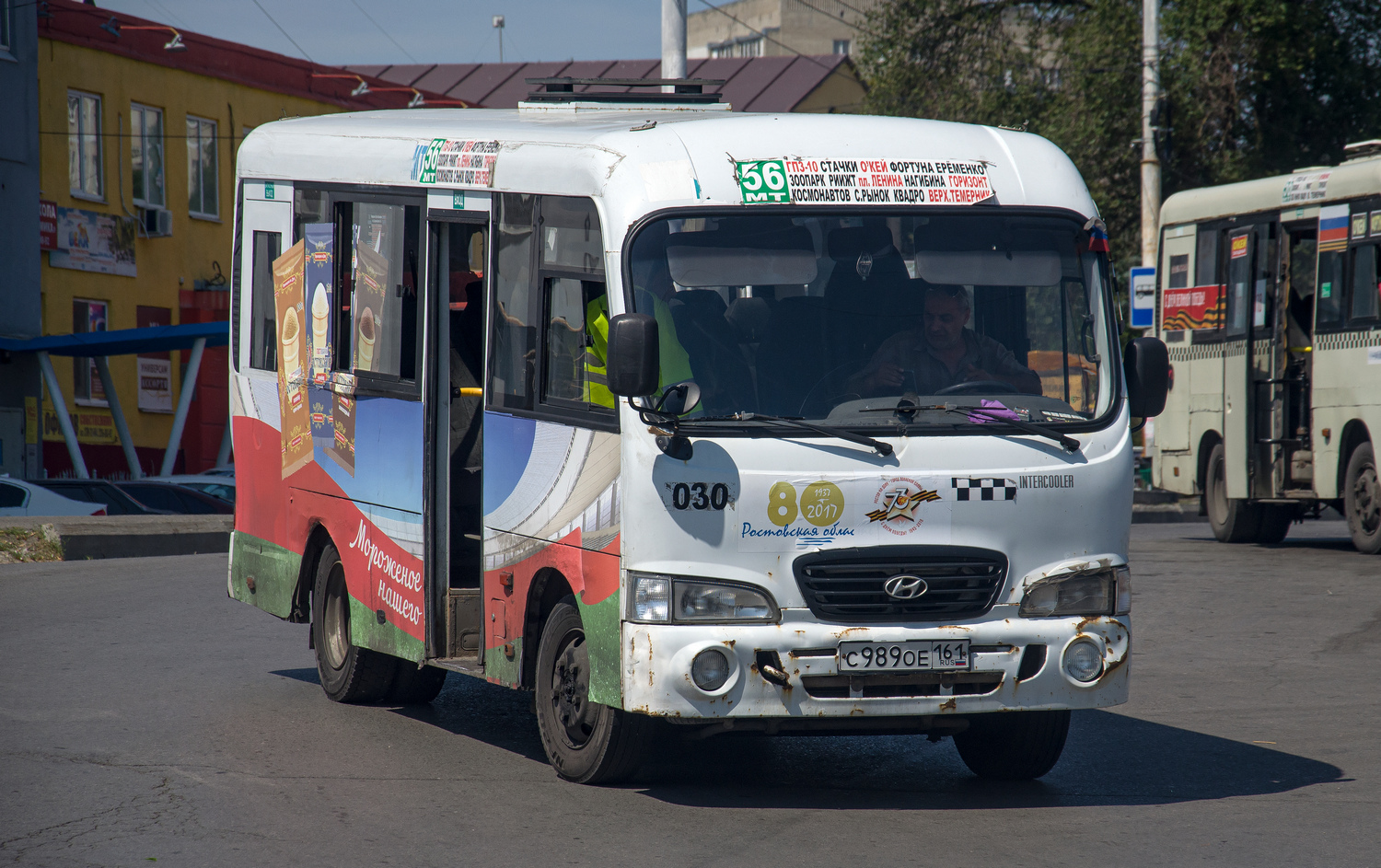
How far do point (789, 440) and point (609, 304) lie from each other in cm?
87

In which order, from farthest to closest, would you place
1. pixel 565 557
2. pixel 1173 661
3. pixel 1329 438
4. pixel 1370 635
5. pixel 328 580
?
1. pixel 1329 438
2. pixel 1370 635
3. pixel 1173 661
4. pixel 328 580
5. pixel 565 557

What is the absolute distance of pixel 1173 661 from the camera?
1147cm

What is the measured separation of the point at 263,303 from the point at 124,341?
17.8 metres

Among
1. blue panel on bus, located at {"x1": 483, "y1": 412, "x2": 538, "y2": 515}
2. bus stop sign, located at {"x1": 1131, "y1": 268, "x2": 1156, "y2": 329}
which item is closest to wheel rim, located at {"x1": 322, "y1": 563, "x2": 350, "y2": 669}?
blue panel on bus, located at {"x1": 483, "y1": 412, "x2": 538, "y2": 515}

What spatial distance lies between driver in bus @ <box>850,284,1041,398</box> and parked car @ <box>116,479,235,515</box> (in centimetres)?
1718

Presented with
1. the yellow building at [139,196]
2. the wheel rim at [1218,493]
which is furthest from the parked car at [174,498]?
the wheel rim at [1218,493]

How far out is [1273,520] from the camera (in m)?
19.9

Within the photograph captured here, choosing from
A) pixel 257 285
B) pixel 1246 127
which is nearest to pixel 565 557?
pixel 257 285

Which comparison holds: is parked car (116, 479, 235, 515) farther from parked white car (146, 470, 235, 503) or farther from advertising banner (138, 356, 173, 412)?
advertising banner (138, 356, 173, 412)

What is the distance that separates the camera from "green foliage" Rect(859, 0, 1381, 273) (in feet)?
102

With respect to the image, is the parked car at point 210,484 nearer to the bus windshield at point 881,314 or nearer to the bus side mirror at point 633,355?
the bus windshield at point 881,314

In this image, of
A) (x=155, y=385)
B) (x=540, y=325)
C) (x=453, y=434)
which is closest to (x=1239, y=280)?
(x=453, y=434)

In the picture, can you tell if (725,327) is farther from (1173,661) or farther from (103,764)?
(1173,661)

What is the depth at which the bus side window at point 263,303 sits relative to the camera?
10.3 meters
